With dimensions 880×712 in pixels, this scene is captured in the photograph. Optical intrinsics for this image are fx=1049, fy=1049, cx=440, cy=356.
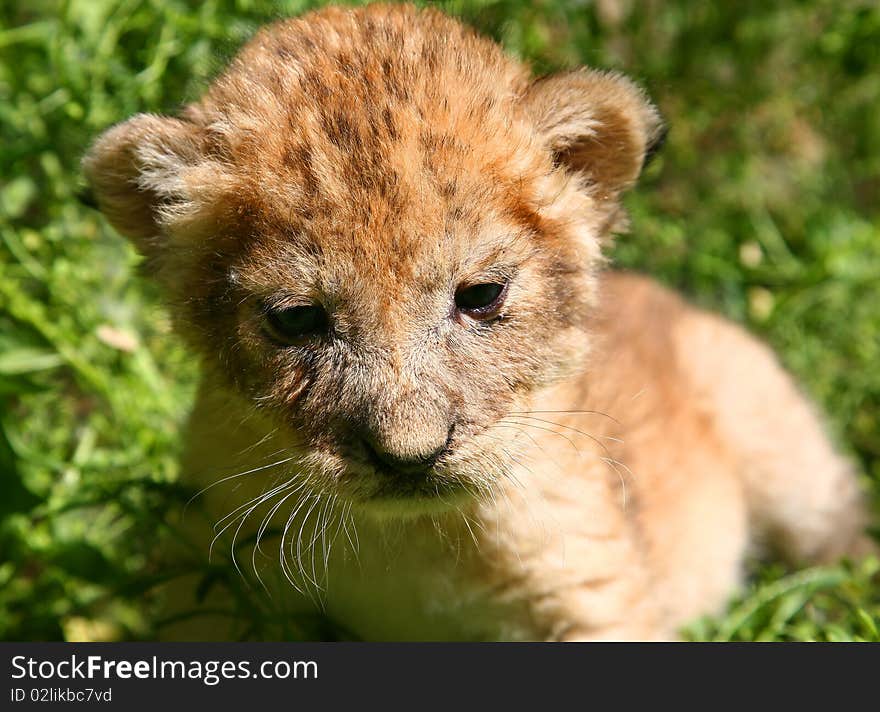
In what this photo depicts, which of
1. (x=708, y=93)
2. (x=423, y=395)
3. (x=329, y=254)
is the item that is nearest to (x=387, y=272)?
(x=329, y=254)

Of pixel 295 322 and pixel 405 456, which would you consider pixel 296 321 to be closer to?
pixel 295 322

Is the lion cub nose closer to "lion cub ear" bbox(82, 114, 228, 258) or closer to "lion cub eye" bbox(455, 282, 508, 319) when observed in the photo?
"lion cub eye" bbox(455, 282, 508, 319)

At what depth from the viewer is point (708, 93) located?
5.62m

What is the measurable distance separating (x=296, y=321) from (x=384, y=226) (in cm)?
35

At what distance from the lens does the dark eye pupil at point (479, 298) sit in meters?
2.66

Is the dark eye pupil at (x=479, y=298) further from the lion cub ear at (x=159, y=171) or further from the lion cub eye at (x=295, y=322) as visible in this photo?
the lion cub ear at (x=159, y=171)

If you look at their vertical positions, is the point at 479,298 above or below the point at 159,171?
below

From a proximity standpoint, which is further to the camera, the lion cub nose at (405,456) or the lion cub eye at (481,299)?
the lion cub eye at (481,299)

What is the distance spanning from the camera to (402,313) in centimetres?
256

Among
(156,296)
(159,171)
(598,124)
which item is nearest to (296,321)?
(159,171)

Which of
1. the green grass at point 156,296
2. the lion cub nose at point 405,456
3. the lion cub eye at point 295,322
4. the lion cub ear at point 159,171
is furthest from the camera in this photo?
the green grass at point 156,296

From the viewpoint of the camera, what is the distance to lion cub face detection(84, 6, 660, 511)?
8.34 ft

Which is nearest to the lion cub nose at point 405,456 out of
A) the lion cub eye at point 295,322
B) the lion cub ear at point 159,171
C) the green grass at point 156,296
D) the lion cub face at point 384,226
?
the lion cub face at point 384,226

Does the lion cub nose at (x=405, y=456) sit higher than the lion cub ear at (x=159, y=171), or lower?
lower
